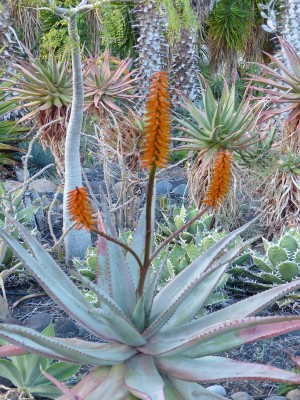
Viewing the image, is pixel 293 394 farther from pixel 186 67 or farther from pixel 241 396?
pixel 186 67

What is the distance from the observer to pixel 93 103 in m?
5.74

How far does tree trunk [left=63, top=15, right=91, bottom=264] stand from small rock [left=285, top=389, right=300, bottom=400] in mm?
1786

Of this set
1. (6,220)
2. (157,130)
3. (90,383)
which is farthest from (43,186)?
(157,130)

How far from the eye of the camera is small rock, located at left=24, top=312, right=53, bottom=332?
11.2 feet

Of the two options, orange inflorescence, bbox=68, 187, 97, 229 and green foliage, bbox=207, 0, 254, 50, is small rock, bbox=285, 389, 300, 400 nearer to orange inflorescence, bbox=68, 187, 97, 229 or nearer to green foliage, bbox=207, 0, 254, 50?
orange inflorescence, bbox=68, 187, 97, 229

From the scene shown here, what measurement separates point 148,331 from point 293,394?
80 centimetres

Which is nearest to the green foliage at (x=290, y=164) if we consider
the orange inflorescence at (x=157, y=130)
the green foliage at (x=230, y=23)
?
the orange inflorescence at (x=157, y=130)

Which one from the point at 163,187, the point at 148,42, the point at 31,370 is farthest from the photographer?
the point at 148,42

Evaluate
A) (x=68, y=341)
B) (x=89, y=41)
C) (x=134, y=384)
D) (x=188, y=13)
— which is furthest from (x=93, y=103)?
(x=89, y=41)

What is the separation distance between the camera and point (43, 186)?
22.7ft

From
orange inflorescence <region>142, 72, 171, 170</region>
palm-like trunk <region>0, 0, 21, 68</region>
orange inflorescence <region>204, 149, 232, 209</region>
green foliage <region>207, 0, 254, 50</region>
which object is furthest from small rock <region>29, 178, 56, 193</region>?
A: green foliage <region>207, 0, 254, 50</region>

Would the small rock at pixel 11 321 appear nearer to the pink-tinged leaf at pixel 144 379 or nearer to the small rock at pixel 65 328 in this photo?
the small rock at pixel 65 328

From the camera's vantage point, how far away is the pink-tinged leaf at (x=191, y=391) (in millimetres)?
2334

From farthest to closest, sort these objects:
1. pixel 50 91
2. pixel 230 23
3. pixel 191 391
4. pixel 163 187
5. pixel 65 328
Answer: pixel 230 23, pixel 163 187, pixel 50 91, pixel 65 328, pixel 191 391
